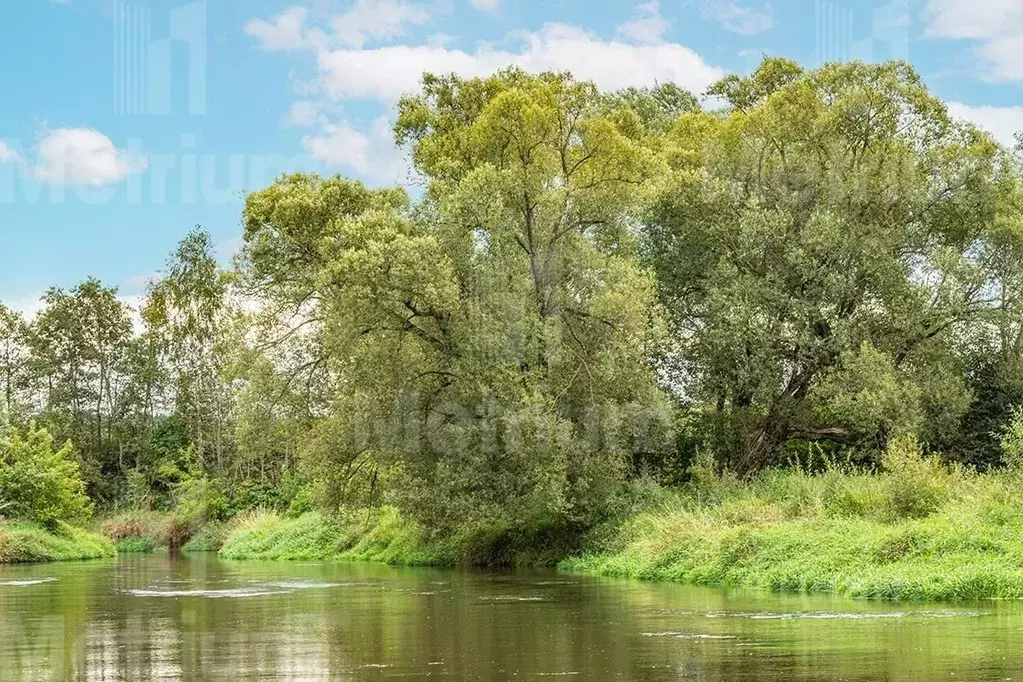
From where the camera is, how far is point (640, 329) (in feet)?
123

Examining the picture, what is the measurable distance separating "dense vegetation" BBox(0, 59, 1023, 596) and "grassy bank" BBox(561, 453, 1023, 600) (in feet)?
0.43

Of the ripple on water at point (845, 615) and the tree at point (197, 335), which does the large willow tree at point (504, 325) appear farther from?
the tree at point (197, 335)

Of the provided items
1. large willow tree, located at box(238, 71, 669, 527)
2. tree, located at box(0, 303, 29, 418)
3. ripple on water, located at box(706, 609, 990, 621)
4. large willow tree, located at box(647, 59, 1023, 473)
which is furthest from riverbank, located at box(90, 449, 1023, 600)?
tree, located at box(0, 303, 29, 418)

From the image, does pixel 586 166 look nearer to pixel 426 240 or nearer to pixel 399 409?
pixel 426 240

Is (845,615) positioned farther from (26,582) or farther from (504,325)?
(26,582)

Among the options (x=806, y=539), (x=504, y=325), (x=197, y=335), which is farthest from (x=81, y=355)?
(x=806, y=539)

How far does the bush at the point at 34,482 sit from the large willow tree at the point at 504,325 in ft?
66.0

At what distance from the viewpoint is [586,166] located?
3916cm

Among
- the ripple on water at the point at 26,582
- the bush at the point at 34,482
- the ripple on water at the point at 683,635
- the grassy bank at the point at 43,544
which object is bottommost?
the ripple on water at the point at 26,582

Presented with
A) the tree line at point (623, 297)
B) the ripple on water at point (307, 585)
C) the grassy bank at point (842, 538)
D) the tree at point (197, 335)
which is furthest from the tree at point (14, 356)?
the grassy bank at point (842, 538)

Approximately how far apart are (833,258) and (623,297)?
991cm

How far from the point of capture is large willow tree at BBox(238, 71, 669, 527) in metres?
35.8

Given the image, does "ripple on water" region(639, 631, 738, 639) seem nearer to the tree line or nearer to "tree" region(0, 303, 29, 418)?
the tree line

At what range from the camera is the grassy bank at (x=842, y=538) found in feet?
75.5
